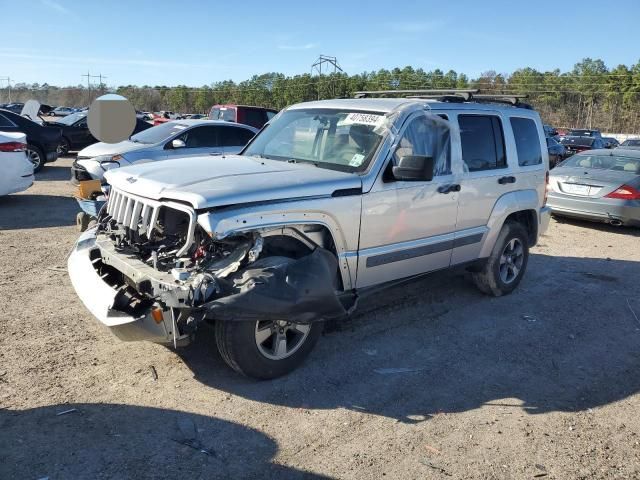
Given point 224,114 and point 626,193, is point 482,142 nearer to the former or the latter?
point 626,193

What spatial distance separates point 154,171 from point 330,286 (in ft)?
5.64

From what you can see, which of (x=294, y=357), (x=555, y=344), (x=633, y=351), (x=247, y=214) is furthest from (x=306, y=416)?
(x=633, y=351)

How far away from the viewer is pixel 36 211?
9805 mm

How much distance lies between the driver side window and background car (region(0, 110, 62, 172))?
1186 centimetres

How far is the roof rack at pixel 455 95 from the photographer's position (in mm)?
5676

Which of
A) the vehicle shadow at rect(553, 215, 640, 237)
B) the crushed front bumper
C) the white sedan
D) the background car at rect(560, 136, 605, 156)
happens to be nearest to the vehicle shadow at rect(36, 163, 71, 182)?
the white sedan

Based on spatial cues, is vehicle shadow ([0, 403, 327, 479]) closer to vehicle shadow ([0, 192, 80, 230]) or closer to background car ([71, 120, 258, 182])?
vehicle shadow ([0, 192, 80, 230])

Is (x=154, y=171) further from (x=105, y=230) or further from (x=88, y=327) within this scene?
(x=88, y=327)

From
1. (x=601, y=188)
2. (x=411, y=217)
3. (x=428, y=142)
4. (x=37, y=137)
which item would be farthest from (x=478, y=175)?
(x=37, y=137)

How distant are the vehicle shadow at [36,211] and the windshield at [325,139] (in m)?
5.08

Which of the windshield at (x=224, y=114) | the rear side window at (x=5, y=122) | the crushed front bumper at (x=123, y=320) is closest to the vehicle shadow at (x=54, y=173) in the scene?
the rear side window at (x=5, y=122)

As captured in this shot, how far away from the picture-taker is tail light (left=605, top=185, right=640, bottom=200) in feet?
32.3

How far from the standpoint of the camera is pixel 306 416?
11.8 ft

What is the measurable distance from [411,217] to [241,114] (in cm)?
1137
